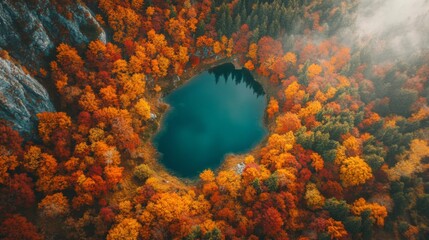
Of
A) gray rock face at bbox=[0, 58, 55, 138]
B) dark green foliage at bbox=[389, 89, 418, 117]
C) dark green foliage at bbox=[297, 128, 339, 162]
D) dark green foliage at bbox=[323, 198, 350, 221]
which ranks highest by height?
dark green foliage at bbox=[389, 89, 418, 117]

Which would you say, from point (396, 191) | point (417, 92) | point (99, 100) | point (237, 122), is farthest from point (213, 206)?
point (417, 92)

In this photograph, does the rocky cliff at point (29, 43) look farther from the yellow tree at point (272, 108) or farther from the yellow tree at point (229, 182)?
the yellow tree at point (272, 108)

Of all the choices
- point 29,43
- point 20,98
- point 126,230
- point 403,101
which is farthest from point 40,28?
point 403,101

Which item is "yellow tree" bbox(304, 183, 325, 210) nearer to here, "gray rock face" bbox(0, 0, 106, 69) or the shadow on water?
the shadow on water

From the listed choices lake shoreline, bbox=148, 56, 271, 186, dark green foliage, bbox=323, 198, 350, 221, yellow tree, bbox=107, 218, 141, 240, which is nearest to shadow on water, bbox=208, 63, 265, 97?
lake shoreline, bbox=148, 56, 271, 186

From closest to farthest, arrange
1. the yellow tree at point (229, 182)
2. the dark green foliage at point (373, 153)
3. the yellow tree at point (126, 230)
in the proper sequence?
the yellow tree at point (126, 230) → the yellow tree at point (229, 182) → the dark green foliage at point (373, 153)

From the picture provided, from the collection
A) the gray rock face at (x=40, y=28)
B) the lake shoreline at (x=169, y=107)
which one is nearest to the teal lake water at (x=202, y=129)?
the lake shoreline at (x=169, y=107)
